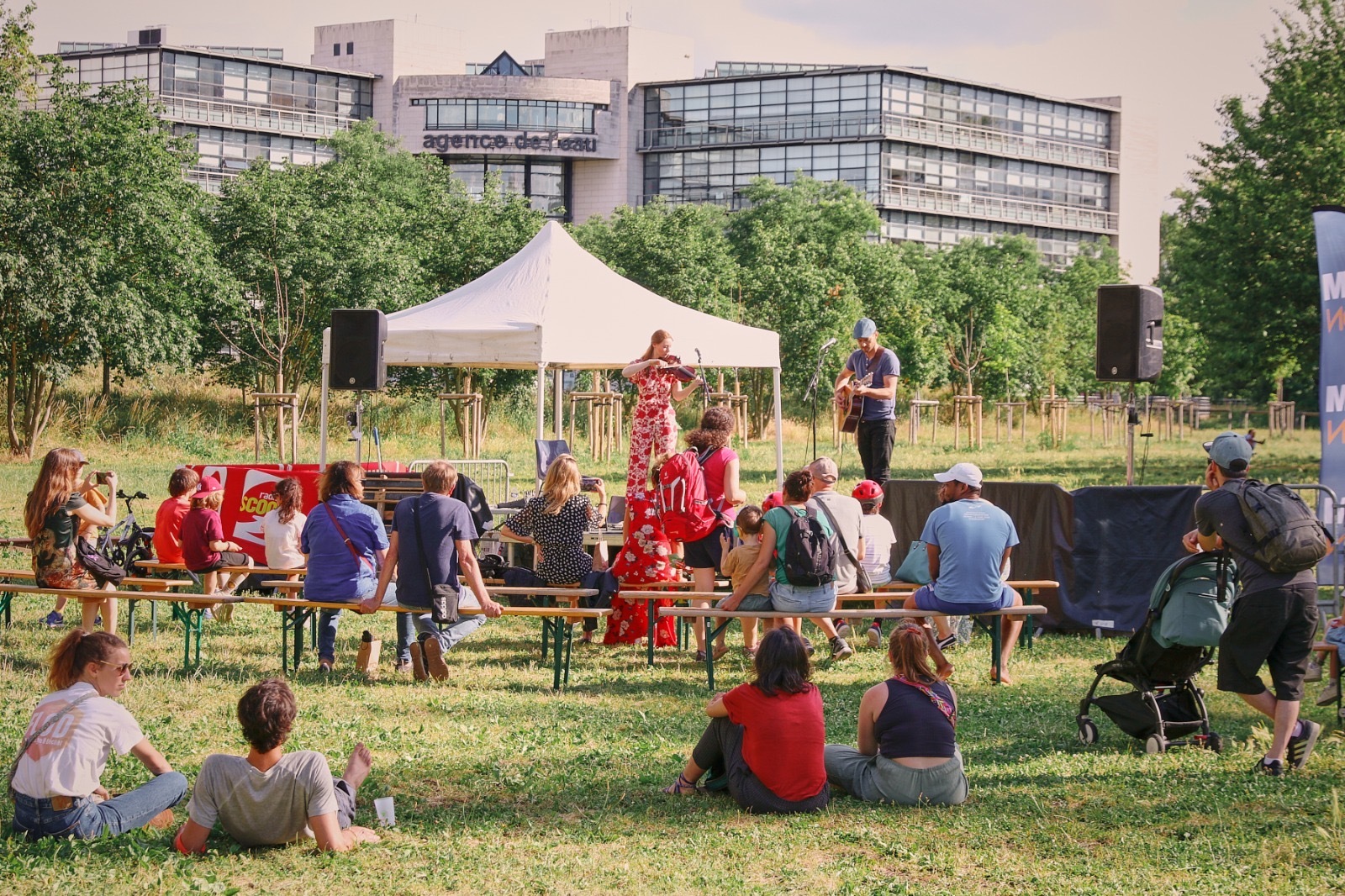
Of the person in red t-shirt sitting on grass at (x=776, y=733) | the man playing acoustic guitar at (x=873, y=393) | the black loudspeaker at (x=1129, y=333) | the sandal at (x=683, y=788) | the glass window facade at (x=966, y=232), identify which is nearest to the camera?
the person in red t-shirt sitting on grass at (x=776, y=733)

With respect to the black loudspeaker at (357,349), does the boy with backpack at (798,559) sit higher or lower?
lower

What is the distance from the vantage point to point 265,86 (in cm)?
6875

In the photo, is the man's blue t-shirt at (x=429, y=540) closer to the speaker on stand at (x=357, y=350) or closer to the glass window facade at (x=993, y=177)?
the speaker on stand at (x=357, y=350)

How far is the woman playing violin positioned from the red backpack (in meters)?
1.29

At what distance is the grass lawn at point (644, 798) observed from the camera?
484cm

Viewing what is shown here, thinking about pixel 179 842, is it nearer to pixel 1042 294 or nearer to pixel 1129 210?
pixel 1042 294

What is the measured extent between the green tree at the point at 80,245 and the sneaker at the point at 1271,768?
23.8m

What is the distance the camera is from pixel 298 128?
6956 cm

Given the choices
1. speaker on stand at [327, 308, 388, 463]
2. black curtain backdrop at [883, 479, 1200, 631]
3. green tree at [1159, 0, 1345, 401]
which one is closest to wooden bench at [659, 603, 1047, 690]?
black curtain backdrop at [883, 479, 1200, 631]

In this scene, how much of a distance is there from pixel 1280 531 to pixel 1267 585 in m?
0.28

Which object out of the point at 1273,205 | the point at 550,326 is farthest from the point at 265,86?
the point at 550,326

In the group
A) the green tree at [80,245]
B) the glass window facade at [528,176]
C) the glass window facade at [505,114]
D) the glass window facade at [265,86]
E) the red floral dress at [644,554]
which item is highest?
the glass window facade at [265,86]

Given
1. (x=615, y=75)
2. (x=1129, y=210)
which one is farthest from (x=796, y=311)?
(x=1129, y=210)

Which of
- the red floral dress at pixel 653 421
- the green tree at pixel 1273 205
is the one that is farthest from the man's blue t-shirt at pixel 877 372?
the green tree at pixel 1273 205
